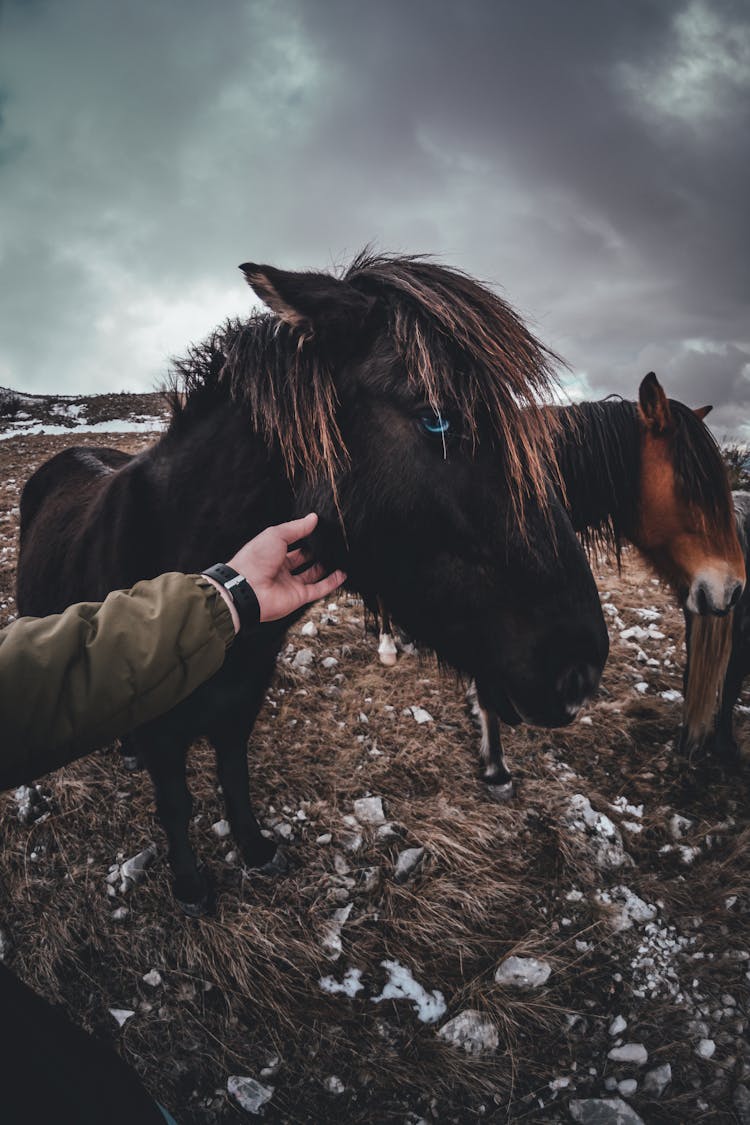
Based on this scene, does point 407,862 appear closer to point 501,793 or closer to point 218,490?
point 501,793

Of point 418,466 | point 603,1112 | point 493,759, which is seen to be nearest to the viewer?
point 418,466

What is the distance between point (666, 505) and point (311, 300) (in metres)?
3.00

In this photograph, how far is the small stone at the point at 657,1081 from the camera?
6.38 ft

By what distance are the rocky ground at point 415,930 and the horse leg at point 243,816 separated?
4.1 inches

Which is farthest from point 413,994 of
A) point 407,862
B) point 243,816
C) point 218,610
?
point 218,610

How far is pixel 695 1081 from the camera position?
78.0 inches

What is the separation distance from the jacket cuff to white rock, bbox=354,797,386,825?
228 centimetres

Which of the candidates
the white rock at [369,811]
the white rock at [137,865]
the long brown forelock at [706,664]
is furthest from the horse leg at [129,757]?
the long brown forelock at [706,664]

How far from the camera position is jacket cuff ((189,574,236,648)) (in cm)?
144

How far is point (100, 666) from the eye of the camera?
1.25 metres

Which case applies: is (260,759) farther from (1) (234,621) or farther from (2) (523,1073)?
(1) (234,621)

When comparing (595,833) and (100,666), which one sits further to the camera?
(595,833)

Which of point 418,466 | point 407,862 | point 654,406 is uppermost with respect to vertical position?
point 654,406

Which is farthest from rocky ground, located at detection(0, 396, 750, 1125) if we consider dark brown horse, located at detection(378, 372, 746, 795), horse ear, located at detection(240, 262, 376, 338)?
horse ear, located at detection(240, 262, 376, 338)
